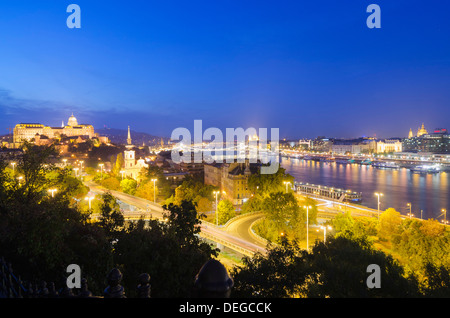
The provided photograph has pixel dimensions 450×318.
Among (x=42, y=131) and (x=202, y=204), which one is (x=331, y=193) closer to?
(x=202, y=204)

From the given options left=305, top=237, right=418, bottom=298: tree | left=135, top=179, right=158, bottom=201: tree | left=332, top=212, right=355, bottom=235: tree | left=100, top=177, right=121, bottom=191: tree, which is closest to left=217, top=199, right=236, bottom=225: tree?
left=332, top=212, right=355, bottom=235: tree

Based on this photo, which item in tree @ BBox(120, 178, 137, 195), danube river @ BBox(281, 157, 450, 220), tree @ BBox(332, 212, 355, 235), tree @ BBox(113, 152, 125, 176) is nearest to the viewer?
tree @ BBox(332, 212, 355, 235)

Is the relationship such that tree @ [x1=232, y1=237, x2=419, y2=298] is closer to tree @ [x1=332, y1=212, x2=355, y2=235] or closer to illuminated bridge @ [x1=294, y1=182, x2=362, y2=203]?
tree @ [x1=332, y1=212, x2=355, y2=235]

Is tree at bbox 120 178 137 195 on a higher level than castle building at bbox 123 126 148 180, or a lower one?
lower

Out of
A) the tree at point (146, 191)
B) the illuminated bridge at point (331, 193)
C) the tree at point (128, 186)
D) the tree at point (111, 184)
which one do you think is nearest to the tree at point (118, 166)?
the tree at point (111, 184)

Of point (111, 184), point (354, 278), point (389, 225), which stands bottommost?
point (389, 225)

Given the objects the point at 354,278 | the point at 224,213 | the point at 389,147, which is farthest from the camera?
the point at 389,147

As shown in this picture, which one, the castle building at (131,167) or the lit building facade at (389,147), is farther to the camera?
the lit building facade at (389,147)

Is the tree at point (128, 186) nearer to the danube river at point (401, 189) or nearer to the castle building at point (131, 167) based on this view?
the castle building at point (131, 167)

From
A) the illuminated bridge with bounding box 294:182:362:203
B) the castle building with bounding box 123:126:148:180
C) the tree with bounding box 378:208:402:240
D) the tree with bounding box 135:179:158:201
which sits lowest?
the illuminated bridge with bounding box 294:182:362:203

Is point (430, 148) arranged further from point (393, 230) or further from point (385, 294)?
point (385, 294)

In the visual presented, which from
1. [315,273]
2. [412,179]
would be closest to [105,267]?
[315,273]

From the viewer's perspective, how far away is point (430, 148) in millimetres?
119500

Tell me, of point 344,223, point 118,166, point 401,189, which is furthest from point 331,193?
point 118,166
